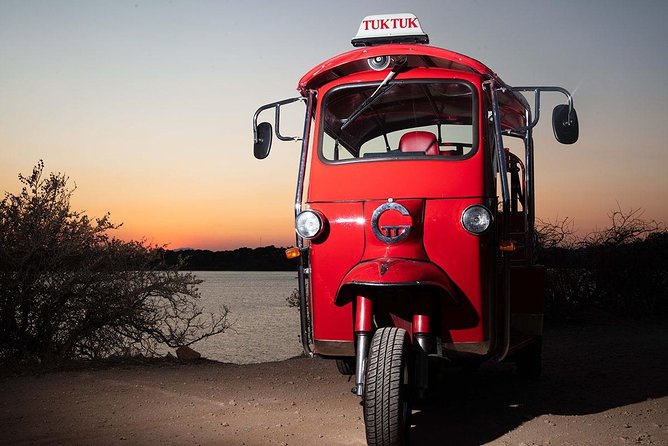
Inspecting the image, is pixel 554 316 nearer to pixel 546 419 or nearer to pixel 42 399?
pixel 546 419

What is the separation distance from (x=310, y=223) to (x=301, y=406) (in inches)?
78.6

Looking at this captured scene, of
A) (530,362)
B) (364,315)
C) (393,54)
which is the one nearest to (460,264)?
(364,315)

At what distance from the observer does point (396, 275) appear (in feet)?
17.5

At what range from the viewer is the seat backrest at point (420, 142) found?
22.2 feet

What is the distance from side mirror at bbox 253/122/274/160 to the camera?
7.04 metres

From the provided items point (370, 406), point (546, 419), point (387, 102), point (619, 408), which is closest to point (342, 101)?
point (387, 102)

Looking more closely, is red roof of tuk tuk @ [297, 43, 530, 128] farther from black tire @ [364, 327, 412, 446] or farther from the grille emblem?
black tire @ [364, 327, 412, 446]

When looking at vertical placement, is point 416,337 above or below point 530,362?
above

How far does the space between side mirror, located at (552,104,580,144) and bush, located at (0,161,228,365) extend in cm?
578

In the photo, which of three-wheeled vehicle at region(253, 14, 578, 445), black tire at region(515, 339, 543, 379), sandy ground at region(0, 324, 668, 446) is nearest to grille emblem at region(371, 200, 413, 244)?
three-wheeled vehicle at region(253, 14, 578, 445)

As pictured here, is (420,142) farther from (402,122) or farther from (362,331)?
(362,331)

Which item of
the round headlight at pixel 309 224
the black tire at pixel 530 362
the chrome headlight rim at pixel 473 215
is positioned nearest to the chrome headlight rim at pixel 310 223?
the round headlight at pixel 309 224

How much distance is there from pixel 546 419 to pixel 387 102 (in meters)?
3.15

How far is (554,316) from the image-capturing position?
1447cm
